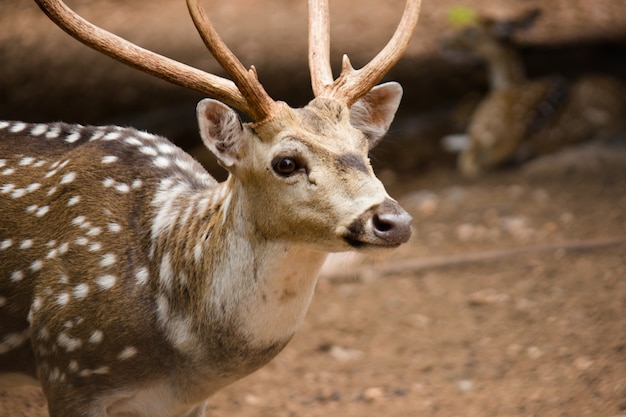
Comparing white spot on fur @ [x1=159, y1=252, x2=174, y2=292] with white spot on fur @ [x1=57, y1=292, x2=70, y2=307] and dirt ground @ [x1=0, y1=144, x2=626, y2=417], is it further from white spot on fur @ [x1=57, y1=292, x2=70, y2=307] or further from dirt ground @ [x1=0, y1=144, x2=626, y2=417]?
dirt ground @ [x1=0, y1=144, x2=626, y2=417]

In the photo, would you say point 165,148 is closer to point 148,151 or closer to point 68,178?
point 148,151

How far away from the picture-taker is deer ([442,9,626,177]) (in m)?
7.30

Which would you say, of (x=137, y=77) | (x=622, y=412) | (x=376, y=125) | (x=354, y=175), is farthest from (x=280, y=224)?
(x=137, y=77)

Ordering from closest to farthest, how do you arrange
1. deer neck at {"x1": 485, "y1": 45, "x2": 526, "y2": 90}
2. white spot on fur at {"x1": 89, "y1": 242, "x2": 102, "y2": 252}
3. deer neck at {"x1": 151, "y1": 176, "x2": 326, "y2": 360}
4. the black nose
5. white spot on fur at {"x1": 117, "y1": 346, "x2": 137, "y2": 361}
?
the black nose < deer neck at {"x1": 151, "y1": 176, "x2": 326, "y2": 360} < white spot on fur at {"x1": 117, "y1": 346, "x2": 137, "y2": 361} < white spot on fur at {"x1": 89, "y1": 242, "x2": 102, "y2": 252} < deer neck at {"x1": 485, "y1": 45, "x2": 526, "y2": 90}

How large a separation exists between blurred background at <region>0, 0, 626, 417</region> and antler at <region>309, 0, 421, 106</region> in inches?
26.5

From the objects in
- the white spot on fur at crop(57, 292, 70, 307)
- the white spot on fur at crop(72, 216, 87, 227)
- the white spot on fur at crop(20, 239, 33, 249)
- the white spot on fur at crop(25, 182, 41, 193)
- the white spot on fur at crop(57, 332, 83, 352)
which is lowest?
the white spot on fur at crop(57, 332, 83, 352)

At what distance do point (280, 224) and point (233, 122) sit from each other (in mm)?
388

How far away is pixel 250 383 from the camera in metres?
4.66

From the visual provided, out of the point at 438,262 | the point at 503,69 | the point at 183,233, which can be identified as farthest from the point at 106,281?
the point at 503,69

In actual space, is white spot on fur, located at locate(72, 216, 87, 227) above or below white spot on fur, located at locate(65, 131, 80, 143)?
below

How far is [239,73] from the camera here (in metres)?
2.86

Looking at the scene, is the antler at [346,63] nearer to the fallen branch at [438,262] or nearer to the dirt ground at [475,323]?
the dirt ground at [475,323]

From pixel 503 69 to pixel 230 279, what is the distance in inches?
217

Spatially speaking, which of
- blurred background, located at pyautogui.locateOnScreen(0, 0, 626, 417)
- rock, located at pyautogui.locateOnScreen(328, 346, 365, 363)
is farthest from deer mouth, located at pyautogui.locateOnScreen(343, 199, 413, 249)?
rock, located at pyautogui.locateOnScreen(328, 346, 365, 363)
